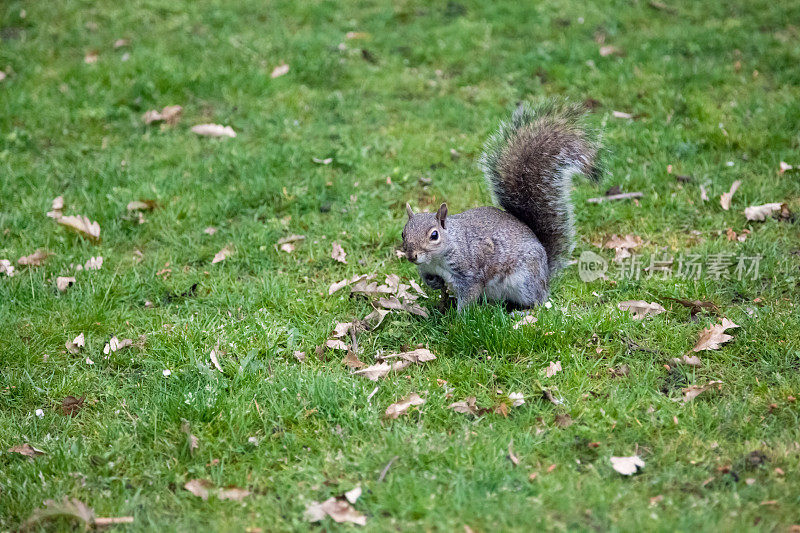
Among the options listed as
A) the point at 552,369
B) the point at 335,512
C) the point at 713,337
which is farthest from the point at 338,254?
the point at 713,337

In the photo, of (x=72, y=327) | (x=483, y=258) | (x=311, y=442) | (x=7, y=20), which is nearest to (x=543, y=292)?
(x=483, y=258)

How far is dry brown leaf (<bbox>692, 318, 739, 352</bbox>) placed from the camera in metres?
3.20

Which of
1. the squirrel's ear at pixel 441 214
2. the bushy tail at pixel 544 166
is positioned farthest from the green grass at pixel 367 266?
the squirrel's ear at pixel 441 214

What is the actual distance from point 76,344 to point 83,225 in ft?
3.67

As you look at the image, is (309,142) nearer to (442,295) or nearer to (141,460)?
(442,295)

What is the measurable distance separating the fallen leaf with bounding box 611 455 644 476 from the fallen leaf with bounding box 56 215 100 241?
320 centimetres

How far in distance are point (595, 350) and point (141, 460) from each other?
1952mm

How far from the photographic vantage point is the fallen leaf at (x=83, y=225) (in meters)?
4.34

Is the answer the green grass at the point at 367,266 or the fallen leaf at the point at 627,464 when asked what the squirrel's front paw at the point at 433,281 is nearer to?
the green grass at the point at 367,266

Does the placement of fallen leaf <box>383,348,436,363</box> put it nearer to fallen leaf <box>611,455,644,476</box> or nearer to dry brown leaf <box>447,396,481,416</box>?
dry brown leaf <box>447,396,481,416</box>

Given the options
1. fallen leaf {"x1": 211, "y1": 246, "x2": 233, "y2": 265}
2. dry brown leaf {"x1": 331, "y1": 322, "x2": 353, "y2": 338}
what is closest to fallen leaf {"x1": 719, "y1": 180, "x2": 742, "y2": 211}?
dry brown leaf {"x1": 331, "y1": 322, "x2": 353, "y2": 338}

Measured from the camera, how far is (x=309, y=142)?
5195 millimetres

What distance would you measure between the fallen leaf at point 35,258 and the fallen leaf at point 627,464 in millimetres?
3220

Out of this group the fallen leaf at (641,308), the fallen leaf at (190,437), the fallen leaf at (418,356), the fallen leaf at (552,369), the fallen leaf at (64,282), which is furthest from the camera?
the fallen leaf at (64,282)
